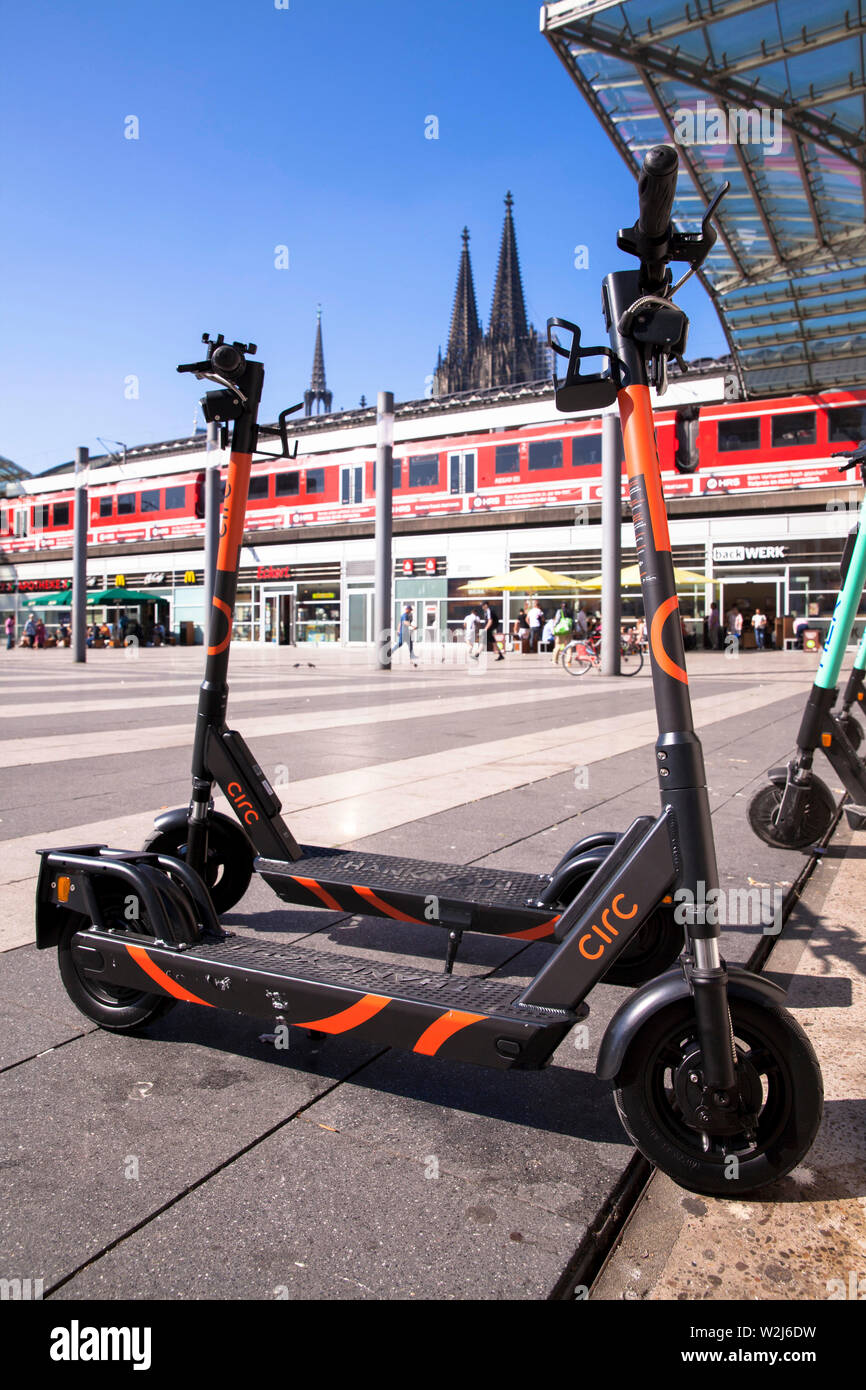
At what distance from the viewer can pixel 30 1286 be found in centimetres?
162

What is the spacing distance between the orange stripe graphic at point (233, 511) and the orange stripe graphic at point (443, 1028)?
174 cm

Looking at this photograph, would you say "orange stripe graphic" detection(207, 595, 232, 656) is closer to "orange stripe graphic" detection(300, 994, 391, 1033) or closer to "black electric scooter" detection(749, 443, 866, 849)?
"orange stripe graphic" detection(300, 994, 391, 1033)

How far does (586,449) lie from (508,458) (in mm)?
2967

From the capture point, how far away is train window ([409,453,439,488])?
32438mm

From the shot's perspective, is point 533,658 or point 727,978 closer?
point 727,978

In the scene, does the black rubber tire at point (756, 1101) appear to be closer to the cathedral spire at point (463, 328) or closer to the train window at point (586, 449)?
the train window at point (586, 449)

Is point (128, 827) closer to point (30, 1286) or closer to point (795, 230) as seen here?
point (30, 1286)

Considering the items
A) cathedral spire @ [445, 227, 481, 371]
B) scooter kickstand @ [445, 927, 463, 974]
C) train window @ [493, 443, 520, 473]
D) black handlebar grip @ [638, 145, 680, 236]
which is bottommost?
scooter kickstand @ [445, 927, 463, 974]

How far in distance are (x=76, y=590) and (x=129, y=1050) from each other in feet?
74.8

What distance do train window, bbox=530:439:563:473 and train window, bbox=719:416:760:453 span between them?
17.1 ft

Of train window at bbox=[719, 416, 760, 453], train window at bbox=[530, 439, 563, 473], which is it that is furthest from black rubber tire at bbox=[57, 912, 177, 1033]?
train window at bbox=[530, 439, 563, 473]

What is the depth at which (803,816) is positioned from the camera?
475 centimetres

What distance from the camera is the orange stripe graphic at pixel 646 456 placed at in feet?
6.55

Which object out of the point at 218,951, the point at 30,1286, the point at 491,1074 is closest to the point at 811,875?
the point at 491,1074
